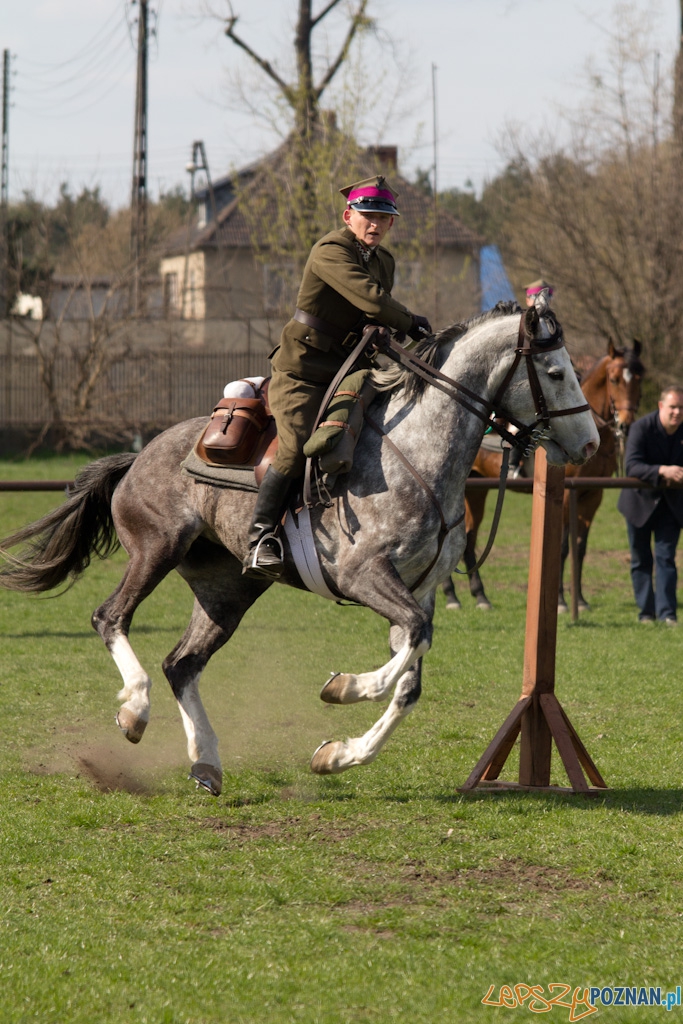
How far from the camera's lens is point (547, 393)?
535 cm

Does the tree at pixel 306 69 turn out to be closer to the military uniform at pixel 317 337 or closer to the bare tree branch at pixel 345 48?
the bare tree branch at pixel 345 48

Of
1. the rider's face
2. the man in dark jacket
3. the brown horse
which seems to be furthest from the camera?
the brown horse

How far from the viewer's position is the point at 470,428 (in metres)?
5.42

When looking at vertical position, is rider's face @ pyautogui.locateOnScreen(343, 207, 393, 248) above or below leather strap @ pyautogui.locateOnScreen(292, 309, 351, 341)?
above

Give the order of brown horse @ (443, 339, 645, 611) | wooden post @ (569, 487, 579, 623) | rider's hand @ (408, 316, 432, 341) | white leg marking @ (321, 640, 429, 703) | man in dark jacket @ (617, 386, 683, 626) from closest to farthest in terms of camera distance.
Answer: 1. white leg marking @ (321, 640, 429, 703)
2. rider's hand @ (408, 316, 432, 341)
3. man in dark jacket @ (617, 386, 683, 626)
4. wooden post @ (569, 487, 579, 623)
5. brown horse @ (443, 339, 645, 611)

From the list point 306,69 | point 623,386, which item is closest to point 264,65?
point 306,69

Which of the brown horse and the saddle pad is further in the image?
the brown horse

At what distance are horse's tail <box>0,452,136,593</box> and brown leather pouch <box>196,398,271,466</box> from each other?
976 millimetres

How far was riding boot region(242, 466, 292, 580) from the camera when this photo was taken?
550 centimetres

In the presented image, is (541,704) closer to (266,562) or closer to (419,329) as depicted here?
(266,562)

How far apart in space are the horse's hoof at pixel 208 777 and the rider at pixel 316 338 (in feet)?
3.51

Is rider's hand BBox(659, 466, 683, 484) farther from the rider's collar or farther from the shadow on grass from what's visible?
the rider's collar

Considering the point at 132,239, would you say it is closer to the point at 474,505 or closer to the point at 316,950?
the point at 474,505

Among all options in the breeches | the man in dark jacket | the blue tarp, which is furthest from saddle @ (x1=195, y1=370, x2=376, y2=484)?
the blue tarp
